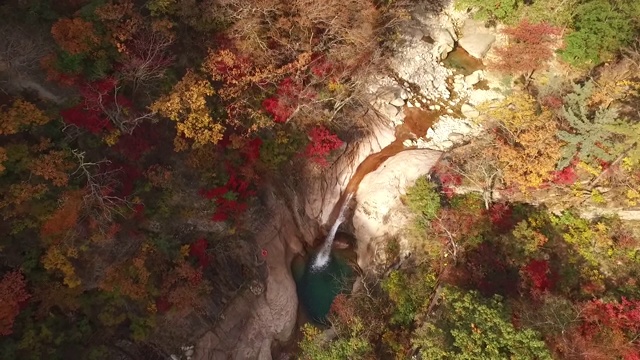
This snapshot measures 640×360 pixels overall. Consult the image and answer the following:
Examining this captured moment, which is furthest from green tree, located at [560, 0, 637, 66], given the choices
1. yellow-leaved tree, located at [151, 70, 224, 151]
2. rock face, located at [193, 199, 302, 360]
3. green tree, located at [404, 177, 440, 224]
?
yellow-leaved tree, located at [151, 70, 224, 151]

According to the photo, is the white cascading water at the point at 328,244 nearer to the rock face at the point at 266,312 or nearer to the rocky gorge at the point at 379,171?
the rocky gorge at the point at 379,171

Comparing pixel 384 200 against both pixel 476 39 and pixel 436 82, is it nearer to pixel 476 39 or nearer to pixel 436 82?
pixel 436 82

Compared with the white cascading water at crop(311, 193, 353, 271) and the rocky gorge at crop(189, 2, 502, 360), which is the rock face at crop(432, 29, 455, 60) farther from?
the white cascading water at crop(311, 193, 353, 271)

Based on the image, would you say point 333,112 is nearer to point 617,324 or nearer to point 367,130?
point 367,130

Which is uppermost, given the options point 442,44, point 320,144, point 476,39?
point 476,39

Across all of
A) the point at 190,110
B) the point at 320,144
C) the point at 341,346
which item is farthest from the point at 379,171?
the point at 190,110

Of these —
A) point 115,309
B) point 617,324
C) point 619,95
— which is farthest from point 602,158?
point 115,309
